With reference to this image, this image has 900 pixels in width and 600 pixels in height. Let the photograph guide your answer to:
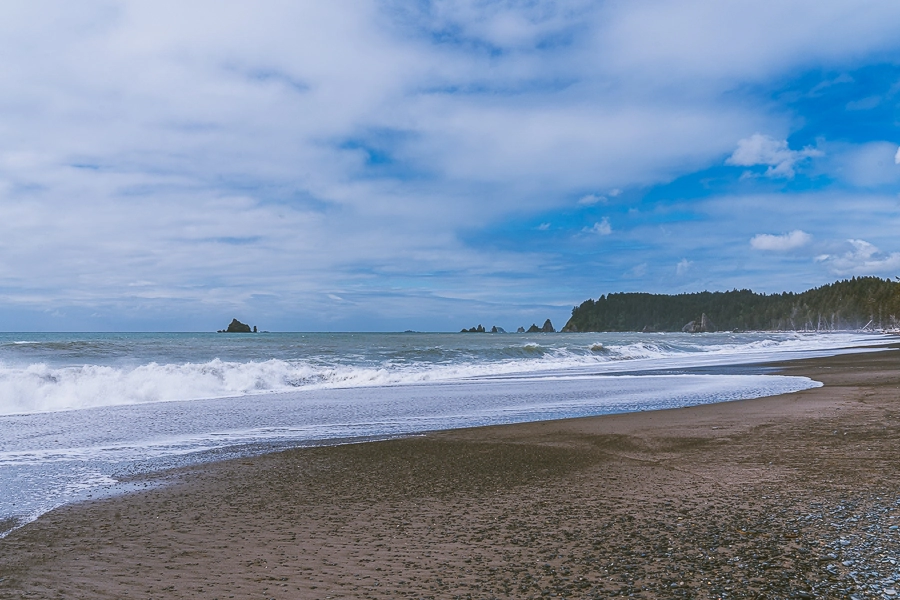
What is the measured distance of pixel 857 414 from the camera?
12180 millimetres

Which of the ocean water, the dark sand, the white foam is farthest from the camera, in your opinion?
the white foam

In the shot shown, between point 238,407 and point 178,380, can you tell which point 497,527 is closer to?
point 238,407

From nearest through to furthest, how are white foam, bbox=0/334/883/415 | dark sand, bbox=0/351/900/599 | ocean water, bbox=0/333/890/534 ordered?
dark sand, bbox=0/351/900/599
ocean water, bbox=0/333/890/534
white foam, bbox=0/334/883/415

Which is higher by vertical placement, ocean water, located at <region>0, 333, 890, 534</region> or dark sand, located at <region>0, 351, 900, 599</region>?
dark sand, located at <region>0, 351, 900, 599</region>

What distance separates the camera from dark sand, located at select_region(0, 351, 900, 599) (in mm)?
4277

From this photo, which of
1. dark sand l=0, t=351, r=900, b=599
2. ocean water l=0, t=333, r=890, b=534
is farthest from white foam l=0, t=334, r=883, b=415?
dark sand l=0, t=351, r=900, b=599

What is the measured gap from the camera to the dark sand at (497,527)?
14.0ft

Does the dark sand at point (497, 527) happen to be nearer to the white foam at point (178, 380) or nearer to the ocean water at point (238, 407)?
the ocean water at point (238, 407)

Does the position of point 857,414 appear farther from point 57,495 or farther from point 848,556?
point 57,495

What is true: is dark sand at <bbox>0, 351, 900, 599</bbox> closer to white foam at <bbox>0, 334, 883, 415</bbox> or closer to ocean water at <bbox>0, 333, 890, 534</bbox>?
ocean water at <bbox>0, 333, 890, 534</bbox>

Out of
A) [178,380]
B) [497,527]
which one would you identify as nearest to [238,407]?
[178,380]

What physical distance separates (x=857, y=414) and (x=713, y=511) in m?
8.39

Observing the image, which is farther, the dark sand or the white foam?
the white foam

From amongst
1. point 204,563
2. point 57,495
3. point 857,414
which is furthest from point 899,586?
point 857,414
